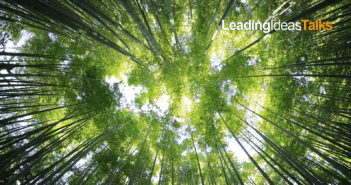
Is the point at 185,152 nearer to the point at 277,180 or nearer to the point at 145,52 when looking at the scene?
the point at 277,180

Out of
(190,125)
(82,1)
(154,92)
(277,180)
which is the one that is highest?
(82,1)

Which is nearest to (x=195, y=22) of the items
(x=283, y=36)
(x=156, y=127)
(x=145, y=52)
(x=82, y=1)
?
(x=145, y=52)

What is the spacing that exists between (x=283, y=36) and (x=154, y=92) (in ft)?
19.8

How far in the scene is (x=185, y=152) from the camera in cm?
686

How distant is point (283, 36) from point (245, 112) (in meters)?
3.52

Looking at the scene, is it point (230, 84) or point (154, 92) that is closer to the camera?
point (230, 84)

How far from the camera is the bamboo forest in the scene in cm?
395

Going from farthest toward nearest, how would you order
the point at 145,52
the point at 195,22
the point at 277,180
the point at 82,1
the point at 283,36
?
the point at 145,52, the point at 195,22, the point at 277,180, the point at 283,36, the point at 82,1

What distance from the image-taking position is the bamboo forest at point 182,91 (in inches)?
156

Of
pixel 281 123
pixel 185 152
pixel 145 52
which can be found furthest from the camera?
pixel 185 152

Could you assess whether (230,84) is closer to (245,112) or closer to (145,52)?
(245,112)

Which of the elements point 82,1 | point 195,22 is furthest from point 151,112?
point 82,1

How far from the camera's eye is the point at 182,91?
22.8ft

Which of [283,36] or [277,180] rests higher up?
[283,36]
